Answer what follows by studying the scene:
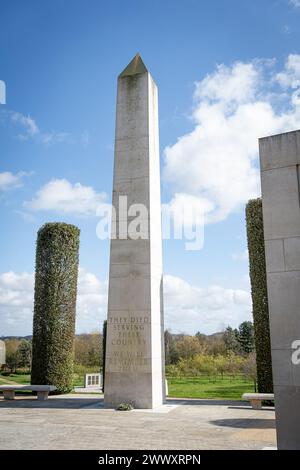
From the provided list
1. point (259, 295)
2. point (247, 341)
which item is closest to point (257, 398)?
point (259, 295)

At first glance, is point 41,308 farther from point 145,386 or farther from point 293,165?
point 293,165

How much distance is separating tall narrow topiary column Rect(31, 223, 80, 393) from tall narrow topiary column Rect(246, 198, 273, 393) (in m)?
9.67

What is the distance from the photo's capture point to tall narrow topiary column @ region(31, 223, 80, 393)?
68.4 feet

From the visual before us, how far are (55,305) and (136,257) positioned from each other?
6851 mm

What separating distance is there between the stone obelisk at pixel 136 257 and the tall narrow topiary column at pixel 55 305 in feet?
18.1

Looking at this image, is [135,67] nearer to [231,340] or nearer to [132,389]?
[132,389]

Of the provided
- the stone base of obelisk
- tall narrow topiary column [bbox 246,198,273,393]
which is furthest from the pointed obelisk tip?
the stone base of obelisk

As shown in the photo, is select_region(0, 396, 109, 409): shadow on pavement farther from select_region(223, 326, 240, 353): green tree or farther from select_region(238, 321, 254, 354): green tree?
select_region(223, 326, 240, 353): green tree

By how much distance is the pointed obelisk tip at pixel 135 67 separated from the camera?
18517 mm

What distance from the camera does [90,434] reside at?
1050 cm

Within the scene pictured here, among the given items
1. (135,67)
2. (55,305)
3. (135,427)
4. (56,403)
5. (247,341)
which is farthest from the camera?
(247,341)

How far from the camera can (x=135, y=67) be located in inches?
736
